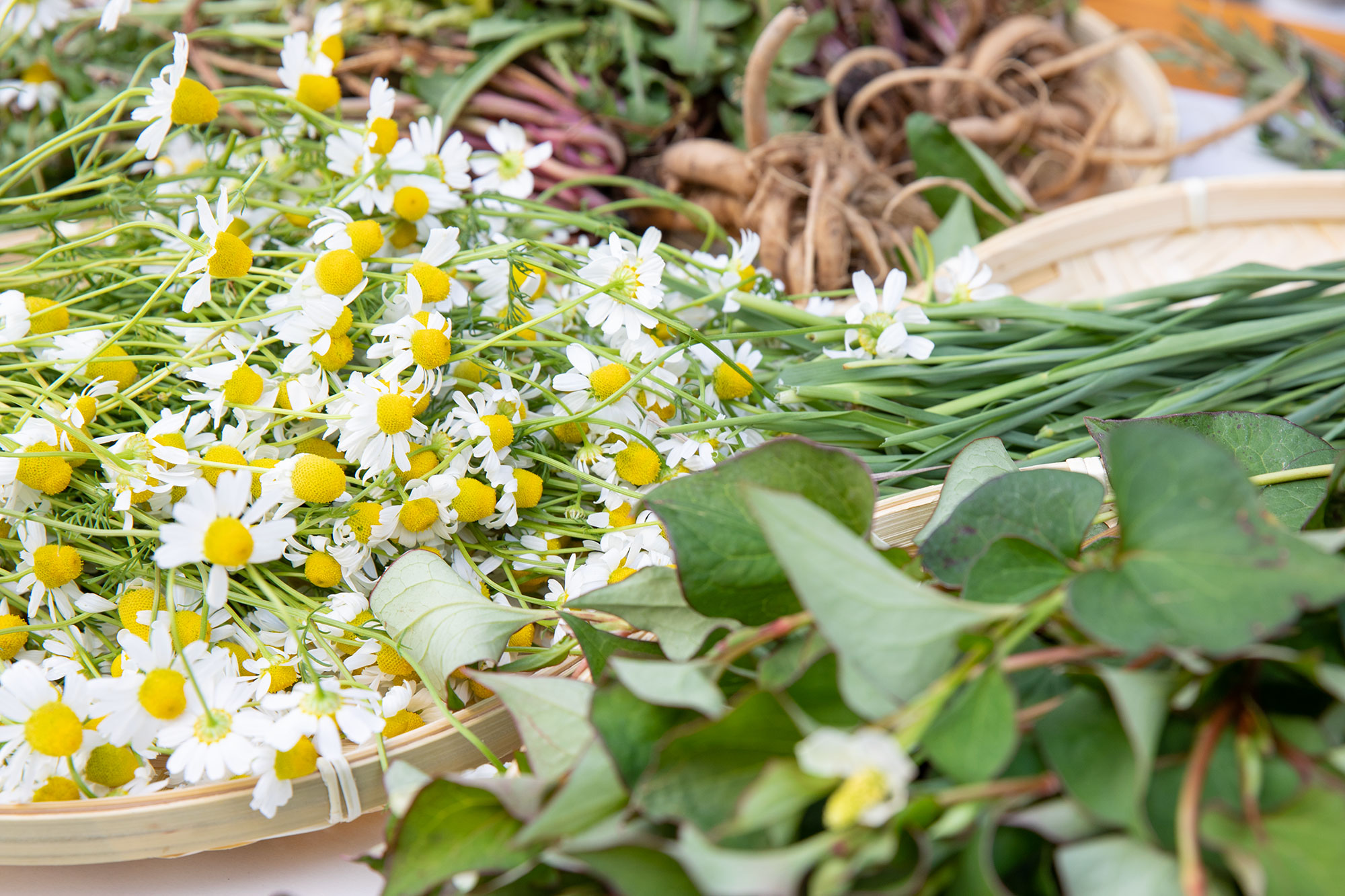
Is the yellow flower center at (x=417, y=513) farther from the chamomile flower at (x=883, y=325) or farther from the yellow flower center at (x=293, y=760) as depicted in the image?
the chamomile flower at (x=883, y=325)

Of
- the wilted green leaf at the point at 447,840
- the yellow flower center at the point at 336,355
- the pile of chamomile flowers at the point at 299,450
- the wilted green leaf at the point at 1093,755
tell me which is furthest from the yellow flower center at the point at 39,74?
the wilted green leaf at the point at 1093,755

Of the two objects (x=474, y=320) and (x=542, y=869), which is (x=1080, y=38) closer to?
(x=474, y=320)

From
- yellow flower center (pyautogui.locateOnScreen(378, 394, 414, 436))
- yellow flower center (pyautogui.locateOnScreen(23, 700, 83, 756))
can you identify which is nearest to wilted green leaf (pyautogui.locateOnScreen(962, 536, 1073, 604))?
yellow flower center (pyautogui.locateOnScreen(378, 394, 414, 436))

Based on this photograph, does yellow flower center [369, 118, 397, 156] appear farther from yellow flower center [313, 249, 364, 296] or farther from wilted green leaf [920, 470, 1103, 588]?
wilted green leaf [920, 470, 1103, 588]

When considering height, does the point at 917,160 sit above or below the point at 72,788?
above

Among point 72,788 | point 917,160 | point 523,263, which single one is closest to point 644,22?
point 917,160
